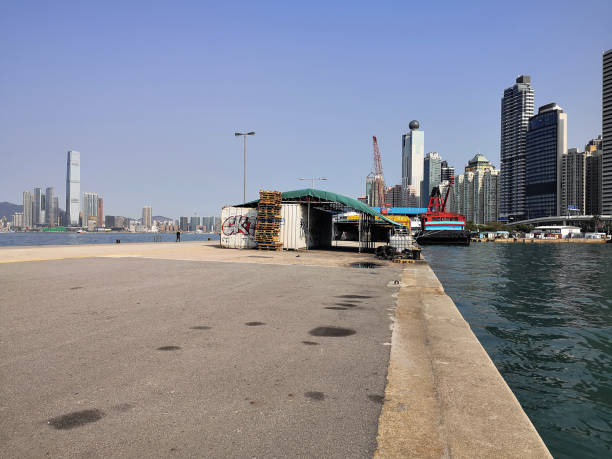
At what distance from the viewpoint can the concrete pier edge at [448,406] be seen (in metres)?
3.44

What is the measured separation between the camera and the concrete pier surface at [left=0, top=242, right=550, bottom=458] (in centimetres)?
349

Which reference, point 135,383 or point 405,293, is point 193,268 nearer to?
point 405,293

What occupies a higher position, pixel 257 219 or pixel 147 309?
pixel 257 219

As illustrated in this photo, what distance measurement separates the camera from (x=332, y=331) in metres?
7.85

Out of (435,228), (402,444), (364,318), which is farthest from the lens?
(435,228)

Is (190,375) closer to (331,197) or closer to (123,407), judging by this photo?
(123,407)

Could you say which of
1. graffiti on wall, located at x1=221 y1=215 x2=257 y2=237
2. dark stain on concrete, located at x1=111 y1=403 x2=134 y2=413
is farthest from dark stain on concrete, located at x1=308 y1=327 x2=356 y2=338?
graffiti on wall, located at x1=221 y1=215 x2=257 y2=237

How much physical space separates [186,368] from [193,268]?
1474 cm

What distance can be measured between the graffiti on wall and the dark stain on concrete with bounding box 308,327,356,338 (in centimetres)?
3012

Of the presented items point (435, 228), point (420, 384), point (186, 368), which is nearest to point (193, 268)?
point (186, 368)

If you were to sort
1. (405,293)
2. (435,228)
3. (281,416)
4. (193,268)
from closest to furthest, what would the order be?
1. (281,416)
2. (405,293)
3. (193,268)
4. (435,228)

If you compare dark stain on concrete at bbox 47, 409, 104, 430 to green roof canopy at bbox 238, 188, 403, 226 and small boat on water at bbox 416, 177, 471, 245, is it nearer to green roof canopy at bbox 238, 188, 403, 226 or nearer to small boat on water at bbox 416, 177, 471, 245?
green roof canopy at bbox 238, 188, 403, 226

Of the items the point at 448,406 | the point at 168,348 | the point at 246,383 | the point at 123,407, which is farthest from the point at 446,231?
the point at 123,407

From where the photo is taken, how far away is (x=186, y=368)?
17.9 ft
